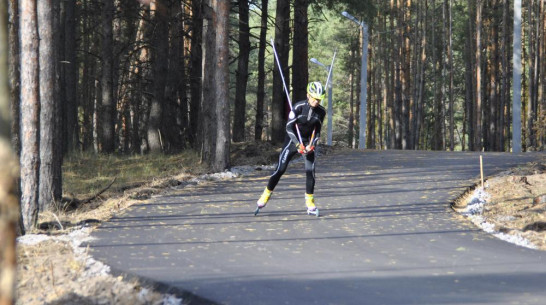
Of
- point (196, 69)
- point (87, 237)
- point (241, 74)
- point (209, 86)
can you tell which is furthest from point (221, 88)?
point (196, 69)

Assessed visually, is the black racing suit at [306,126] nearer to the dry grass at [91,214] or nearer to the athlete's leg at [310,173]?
the athlete's leg at [310,173]

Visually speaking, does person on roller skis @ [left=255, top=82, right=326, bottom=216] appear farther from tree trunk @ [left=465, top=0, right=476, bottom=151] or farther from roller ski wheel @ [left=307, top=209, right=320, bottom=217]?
tree trunk @ [left=465, top=0, right=476, bottom=151]

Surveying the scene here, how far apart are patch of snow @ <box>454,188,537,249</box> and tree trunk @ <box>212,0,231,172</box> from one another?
21.5 feet

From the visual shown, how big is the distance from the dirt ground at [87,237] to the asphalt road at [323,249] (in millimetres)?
354

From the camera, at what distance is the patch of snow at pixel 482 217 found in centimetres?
1056

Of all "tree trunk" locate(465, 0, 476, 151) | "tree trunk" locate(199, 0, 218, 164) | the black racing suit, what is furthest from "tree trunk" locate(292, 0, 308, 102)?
"tree trunk" locate(465, 0, 476, 151)

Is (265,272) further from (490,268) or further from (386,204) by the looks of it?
(386,204)

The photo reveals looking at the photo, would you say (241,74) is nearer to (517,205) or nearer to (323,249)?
(517,205)

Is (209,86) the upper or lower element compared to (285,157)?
upper

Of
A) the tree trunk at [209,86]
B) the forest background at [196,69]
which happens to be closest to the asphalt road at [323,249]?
the forest background at [196,69]

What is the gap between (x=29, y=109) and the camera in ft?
40.3

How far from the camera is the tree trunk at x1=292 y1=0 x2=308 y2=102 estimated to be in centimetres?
2773

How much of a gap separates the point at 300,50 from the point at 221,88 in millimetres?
8597

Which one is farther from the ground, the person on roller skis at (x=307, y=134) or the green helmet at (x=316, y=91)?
the green helmet at (x=316, y=91)
